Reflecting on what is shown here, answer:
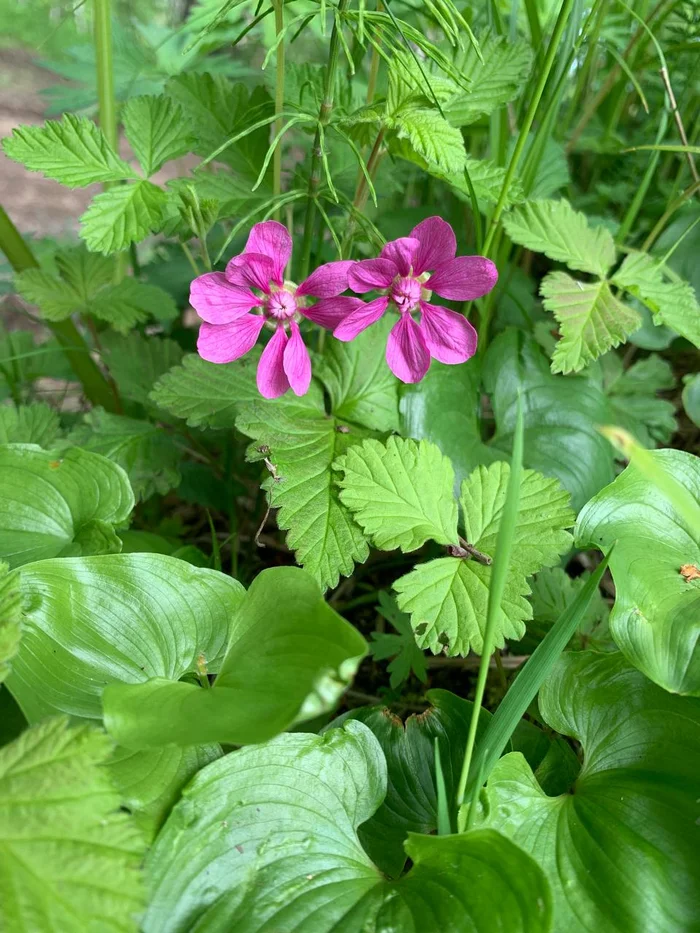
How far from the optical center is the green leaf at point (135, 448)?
99 cm

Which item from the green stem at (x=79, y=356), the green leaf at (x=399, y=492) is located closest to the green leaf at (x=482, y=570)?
the green leaf at (x=399, y=492)

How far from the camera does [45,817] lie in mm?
479

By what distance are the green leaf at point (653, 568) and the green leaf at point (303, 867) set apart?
0.72 ft

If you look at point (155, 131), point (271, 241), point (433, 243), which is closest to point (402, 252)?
point (433, 243)

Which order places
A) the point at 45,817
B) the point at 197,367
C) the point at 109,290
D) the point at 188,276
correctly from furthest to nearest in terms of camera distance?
the point at 188,276
the point at 109,290
the point at 197,367
the point at 45,817

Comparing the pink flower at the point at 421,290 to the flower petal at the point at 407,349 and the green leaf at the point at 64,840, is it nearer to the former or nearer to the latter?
the flower petal at the point at 407,349

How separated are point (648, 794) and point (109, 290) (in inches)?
40.5

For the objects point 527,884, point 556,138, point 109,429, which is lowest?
point 109,429

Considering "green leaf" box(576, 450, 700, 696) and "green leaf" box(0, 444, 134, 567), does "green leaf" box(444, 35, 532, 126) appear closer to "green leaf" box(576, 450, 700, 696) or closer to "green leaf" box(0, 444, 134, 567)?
"green leaf" box(576, 450, 700, 696)

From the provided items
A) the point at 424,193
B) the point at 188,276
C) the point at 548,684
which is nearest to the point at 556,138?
the point at 424,193

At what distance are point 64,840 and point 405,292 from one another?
587 mm

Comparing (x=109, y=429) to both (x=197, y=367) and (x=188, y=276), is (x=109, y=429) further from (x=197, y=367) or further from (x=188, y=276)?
(x=188, y=276)

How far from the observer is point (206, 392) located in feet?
2.83

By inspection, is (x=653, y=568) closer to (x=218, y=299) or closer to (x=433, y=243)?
(x=433, y=243)
